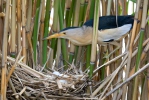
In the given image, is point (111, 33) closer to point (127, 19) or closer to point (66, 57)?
point (127, 19)

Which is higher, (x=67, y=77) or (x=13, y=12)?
(x=13, y=12)

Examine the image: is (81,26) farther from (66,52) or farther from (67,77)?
(67,77)

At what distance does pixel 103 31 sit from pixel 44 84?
37 centimetres

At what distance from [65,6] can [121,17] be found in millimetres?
302

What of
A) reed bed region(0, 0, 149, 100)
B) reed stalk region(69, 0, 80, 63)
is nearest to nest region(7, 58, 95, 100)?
reed bed region(0, 0, 149, 100)

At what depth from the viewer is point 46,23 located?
1762 mm

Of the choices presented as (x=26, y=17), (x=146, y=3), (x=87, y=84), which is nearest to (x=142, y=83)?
(x=87, y=84)

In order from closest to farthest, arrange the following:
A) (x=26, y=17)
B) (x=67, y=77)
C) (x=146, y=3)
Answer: (x=146, y=3) → (x=67, y=77) → (x=26, y=17)

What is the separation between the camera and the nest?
1.61 meters

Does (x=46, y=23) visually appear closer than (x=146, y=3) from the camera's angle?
No

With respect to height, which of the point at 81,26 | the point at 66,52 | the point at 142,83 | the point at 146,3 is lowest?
the point at 142,83

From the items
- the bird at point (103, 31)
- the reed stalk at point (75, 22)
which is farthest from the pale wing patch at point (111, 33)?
the reed stalk at point (75, 22)

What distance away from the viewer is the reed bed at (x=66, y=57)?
1595 millimetres

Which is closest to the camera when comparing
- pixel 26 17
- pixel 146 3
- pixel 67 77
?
pixel 146 3
